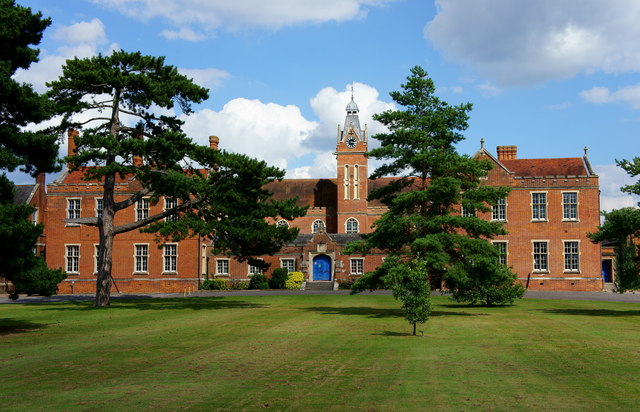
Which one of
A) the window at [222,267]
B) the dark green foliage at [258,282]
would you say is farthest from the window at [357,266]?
the window at [222,267]

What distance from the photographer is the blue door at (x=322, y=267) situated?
52.8 m

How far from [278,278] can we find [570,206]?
2360 centimetres

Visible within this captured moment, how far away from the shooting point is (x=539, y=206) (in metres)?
49.7

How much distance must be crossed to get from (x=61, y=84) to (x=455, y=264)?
60.9 ft

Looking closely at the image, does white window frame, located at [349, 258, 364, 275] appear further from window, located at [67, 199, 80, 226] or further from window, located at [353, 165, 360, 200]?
window, located at [67, 199, 80, 226]

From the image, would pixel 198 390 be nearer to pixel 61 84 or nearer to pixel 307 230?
pixel 61 84

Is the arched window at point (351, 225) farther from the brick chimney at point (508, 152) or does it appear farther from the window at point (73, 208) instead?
the window at point (73, 208)

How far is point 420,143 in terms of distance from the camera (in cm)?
2567

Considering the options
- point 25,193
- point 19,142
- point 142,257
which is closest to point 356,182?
point 142,257

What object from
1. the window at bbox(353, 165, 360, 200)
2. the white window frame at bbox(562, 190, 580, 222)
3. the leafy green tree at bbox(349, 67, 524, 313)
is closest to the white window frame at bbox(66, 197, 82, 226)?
the window at bbox(353, 165, 360, 200)

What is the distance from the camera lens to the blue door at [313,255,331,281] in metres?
52.8

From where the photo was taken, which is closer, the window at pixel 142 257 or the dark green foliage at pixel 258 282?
the window at pixel 142 257

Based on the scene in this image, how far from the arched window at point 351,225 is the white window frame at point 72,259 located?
2646 cm

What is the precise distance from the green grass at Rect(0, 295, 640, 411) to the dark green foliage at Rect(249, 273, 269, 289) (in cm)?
2778
